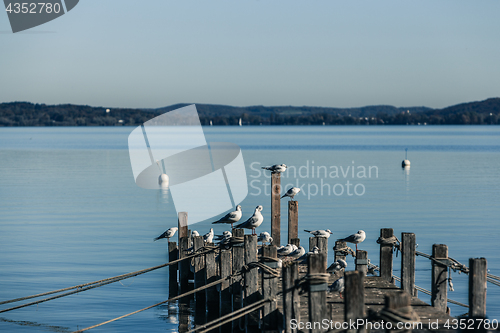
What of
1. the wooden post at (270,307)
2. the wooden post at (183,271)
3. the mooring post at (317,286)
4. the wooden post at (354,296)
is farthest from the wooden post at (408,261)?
the wooden post at (183,271)

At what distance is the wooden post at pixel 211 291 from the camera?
12.4 m

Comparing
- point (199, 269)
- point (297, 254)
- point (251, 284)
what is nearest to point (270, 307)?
point (251, 284)

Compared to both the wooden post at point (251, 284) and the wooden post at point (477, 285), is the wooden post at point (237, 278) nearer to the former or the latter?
the wooden post at point (251, 284)

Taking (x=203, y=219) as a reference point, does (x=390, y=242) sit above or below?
above

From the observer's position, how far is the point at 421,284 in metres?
15.4

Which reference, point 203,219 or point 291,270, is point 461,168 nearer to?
point 203,219

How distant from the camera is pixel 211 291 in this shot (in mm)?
13031

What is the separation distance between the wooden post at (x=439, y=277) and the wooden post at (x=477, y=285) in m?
2.00

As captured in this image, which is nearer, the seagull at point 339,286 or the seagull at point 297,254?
the seagull at point 339,286

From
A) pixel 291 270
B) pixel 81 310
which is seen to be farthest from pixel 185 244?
pixel 291 270

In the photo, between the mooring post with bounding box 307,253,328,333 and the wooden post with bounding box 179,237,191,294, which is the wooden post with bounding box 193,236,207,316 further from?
the mooring post with bounding box 307,253,328,333

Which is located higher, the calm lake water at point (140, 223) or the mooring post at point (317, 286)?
the mooring post at point (317, 286)

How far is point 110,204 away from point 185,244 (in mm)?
18226

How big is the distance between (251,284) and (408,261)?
2908 millimetres
